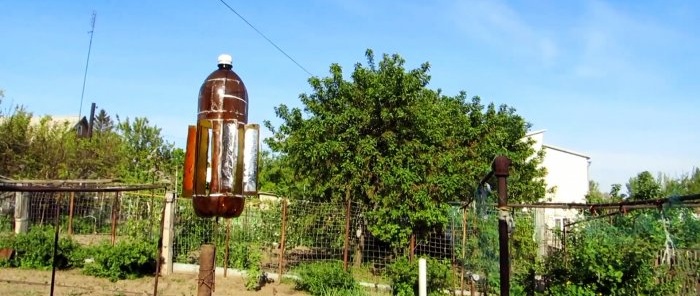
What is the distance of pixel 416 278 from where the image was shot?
9586 mm

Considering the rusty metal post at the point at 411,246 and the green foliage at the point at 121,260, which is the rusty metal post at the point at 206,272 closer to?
the rusty metal post at the point at 411,246

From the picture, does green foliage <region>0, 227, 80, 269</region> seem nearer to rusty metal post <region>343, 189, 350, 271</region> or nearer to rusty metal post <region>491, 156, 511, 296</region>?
rusty metal post <region>343, 189, 350, 271</region>

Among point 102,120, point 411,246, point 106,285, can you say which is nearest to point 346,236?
point 411,246

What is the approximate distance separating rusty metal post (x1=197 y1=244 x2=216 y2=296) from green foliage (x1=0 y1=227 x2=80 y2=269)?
1054 centimetres

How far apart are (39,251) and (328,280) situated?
6932mm

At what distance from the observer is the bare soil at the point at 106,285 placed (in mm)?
10055

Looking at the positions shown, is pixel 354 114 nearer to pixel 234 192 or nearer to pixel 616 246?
pixel 616 246

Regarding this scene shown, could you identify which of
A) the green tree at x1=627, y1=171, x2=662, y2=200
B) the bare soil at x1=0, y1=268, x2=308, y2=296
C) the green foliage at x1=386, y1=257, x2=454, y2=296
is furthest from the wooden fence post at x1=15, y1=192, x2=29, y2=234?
the green tree at x1=627, y1=171, x2=662, y2=200

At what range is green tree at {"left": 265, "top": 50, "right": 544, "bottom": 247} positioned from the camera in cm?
1128

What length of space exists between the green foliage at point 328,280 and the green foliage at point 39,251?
5.69 meters

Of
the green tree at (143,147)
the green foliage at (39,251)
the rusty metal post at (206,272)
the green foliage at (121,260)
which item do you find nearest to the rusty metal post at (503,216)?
the rusty metal post at (206,272)

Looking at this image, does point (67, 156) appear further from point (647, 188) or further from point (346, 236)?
point (647, 188)

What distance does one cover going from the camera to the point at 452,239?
35.0 ft

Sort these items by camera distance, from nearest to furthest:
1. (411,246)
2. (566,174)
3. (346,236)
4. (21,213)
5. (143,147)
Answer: (411,246) < (346,236) < (21,213) < (143,147) < (566,174)
